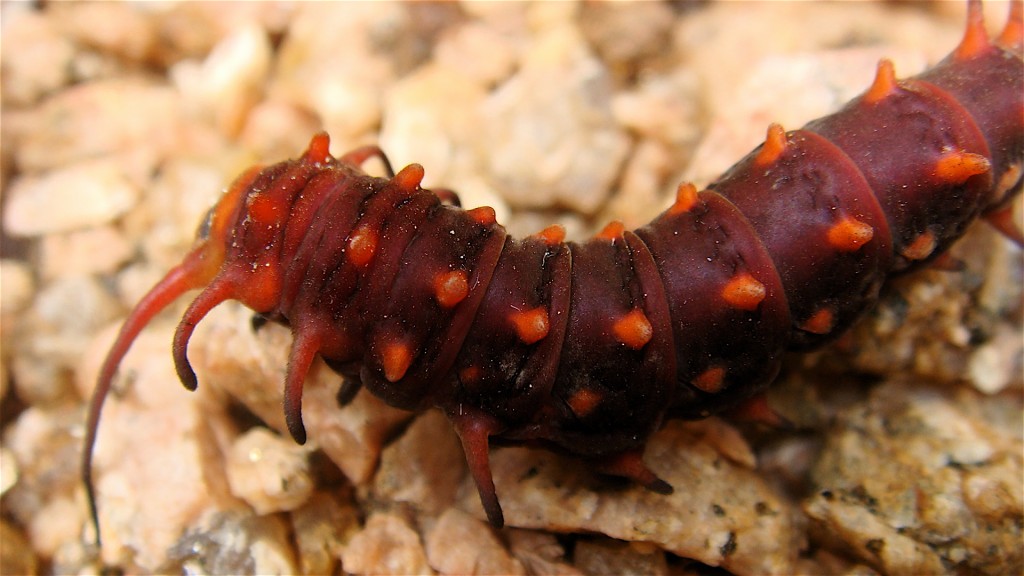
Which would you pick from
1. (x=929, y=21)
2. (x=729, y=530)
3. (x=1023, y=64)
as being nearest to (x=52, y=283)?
(x=729, y=530)

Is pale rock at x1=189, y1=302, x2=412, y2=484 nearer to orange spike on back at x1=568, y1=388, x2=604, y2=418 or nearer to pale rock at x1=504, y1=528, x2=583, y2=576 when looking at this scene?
pale rock at x1=504, y1=528, x2=583, y2=576

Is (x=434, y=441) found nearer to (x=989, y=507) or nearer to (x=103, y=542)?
(x=103, y=542)

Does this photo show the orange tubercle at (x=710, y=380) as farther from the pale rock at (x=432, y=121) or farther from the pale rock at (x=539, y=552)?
the pale rock at (x=432, y=121)

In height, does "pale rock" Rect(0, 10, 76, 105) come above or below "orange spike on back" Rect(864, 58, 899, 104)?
below

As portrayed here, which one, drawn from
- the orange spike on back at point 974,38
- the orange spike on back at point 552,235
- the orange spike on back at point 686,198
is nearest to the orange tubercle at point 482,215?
the orange spike on back at point 552,235

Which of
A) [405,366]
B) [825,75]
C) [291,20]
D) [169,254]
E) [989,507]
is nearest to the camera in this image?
[405,366]

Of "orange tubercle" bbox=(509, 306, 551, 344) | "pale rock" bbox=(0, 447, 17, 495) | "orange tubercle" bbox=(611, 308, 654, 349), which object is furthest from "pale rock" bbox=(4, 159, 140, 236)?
"orange tubercle" bbox=(611, 308, 654, 349)

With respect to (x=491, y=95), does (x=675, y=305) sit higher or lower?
lower
